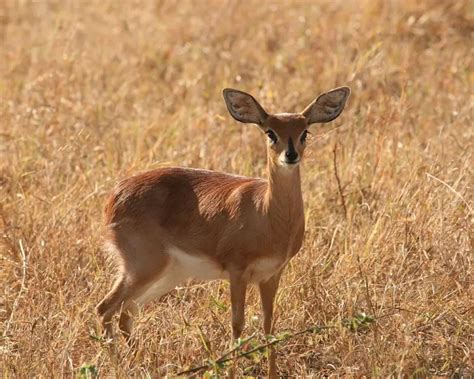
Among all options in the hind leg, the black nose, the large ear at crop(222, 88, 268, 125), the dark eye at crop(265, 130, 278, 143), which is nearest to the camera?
the black nose

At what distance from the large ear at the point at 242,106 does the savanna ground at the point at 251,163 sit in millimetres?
926

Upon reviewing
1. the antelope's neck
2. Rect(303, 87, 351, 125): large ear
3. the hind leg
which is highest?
Rect(303, 87, 351, 125): large ear

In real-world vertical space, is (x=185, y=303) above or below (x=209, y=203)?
below

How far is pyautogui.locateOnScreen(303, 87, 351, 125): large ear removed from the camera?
5.36m

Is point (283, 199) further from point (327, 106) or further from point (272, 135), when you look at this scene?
point (327, 106)

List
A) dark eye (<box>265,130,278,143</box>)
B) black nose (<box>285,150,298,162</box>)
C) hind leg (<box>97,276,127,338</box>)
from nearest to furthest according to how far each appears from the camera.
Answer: black nose (<box>285,150,298,162</box>) → dark eye (<box>265,130,278,143</box>) → hind leg (<box>97,276,127,338</box>)

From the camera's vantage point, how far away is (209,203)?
5.49 m

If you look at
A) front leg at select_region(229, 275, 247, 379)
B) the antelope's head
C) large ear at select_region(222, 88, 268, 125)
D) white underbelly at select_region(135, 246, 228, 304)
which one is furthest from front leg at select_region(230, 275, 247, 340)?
large ear at select_region(222, 88, 268, 125)

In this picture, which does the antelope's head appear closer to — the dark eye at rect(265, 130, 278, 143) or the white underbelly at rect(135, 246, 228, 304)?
the dark eye at rect(265, 130, 278, 143)

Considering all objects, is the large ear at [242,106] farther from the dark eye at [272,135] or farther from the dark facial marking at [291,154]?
the dark facial marking at [291,154]

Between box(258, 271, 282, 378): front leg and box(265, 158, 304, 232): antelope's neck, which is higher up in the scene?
box(265, 158, 304, 232): antelope's neck

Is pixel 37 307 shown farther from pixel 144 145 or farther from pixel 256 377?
pixel 144 145

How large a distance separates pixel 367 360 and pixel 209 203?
109cm

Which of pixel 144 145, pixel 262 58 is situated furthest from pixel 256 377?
pixel 262 58
